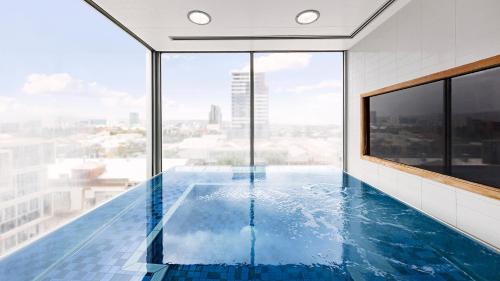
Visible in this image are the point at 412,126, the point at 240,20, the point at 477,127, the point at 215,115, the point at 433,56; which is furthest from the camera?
the point at 215,115

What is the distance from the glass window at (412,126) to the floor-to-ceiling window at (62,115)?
319 centimetres

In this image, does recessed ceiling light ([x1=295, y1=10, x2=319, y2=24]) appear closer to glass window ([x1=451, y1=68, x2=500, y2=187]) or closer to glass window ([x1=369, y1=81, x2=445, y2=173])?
glass window ([x1=369, y1=81, x2=445, y2=173])

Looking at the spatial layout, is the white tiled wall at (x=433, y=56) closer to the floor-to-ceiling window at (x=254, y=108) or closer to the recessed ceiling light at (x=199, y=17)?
the floor-to-ceiling window at (x=254, y=108)

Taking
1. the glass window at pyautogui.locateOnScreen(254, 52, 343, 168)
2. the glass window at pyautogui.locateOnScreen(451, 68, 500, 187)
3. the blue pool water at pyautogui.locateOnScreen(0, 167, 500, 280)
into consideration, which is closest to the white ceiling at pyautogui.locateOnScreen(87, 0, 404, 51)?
the glass window at pyautogui.locateOnScreen(254, 52, 343, 168)

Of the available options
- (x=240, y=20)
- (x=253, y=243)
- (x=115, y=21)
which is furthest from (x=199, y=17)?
(x=253, y=243)

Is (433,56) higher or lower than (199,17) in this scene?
lower

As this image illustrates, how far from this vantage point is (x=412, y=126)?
2.51m

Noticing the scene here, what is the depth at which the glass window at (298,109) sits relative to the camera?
14.5ft

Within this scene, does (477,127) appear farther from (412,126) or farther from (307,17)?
(307,17)

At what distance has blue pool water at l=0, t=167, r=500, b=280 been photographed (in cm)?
146

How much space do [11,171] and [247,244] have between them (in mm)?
2085

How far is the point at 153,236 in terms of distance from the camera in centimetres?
190

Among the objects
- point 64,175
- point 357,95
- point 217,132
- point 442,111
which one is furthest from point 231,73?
point 442,111

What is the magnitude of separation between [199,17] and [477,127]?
9.28ft
